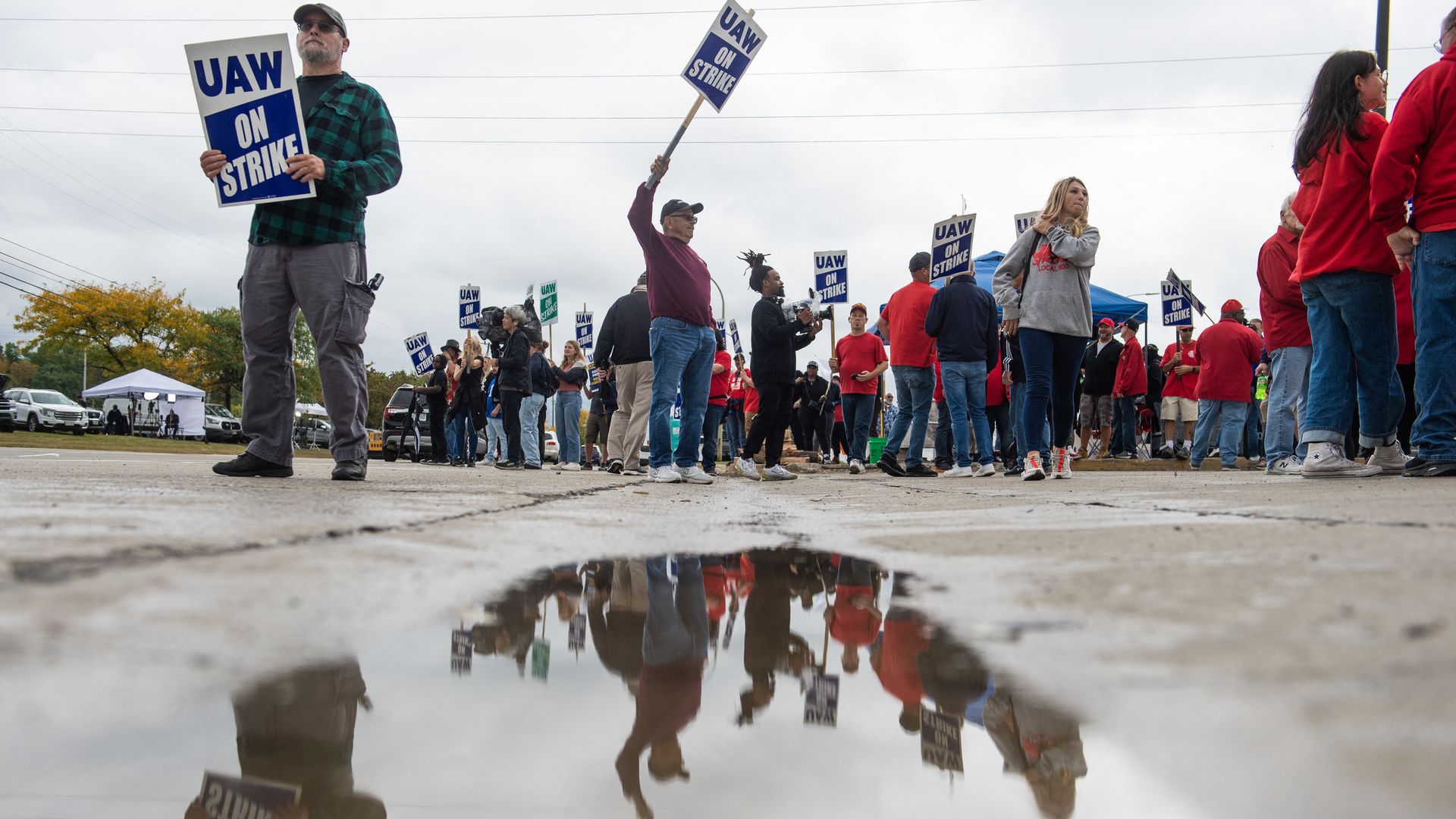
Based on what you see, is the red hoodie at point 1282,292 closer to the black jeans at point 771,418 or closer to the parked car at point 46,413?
the black jeans at point 771,418

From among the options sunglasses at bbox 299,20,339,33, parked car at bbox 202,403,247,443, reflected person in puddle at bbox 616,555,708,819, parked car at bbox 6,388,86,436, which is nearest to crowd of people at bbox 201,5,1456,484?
sunglasses at bbox 299,20,339,33

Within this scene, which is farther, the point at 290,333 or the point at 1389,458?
the point at 1389,458

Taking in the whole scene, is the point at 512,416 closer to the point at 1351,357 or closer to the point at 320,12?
the point at 320,12

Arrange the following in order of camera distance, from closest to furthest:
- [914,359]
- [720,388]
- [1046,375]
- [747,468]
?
[1046,375] → [747,468] → [914,359] → [720,388]

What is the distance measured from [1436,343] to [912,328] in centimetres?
424

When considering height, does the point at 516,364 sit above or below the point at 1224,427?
above

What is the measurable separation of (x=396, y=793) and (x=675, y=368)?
503 cm

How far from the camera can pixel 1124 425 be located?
11.5m

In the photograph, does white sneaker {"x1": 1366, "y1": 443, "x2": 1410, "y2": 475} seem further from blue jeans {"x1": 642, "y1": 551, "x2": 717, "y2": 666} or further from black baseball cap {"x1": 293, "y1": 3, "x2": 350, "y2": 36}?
black baseball cap {"x1": 293, "y1": 3, "x2": 350, "y2": 36}

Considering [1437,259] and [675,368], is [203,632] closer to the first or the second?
[1437,259]

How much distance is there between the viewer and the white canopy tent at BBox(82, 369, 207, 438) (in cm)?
3984

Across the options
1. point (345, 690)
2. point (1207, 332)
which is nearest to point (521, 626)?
point (345, 690)

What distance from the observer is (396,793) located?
23.4 inches

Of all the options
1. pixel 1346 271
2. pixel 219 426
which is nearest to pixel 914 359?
pixel 1346 271
